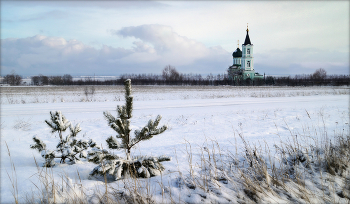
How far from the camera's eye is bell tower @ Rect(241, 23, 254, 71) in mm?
79562

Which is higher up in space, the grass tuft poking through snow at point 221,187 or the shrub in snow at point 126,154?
the shrub in snow at point 126,154

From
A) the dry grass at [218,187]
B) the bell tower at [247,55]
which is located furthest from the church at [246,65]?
the dry grass at [218,187]

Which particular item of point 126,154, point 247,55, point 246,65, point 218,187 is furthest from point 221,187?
point 247,55

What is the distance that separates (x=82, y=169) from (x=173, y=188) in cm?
148

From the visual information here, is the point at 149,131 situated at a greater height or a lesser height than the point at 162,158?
greater

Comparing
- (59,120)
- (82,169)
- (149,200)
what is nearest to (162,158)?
(149,200)

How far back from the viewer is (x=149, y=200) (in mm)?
2328

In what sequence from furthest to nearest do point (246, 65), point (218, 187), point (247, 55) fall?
point (247, 55)
point (246, 65)
point (218, 187)

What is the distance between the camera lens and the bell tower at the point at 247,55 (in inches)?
3132

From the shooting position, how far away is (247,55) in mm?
80062

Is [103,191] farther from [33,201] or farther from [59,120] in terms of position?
[59,120]

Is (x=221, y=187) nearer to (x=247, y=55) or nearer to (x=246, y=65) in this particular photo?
(x=246, y=65)

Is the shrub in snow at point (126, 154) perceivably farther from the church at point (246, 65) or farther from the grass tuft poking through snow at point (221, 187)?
the church at point (246, 65)

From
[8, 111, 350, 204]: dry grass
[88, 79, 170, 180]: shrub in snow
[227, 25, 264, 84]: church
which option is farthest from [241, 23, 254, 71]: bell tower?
[88, 79, 170, 180]: shrub in snow
